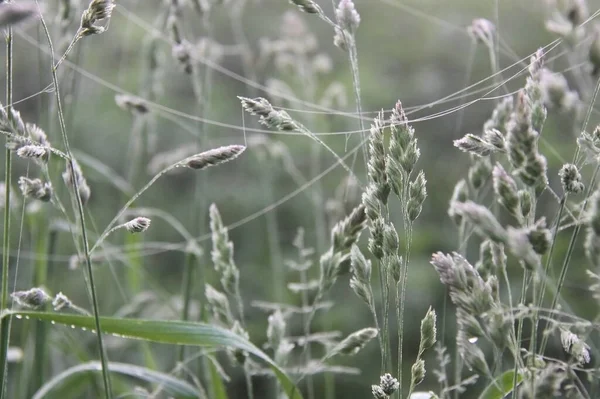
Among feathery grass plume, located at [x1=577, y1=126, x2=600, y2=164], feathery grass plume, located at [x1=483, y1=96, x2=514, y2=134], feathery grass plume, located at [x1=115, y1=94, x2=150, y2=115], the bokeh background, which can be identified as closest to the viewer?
feathery grass plume, located at [x1=577, y1=126, x2=600, y2=164]

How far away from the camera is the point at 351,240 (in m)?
0.71

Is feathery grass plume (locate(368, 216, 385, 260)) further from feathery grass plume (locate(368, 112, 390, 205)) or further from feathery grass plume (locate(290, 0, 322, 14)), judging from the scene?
feathery grass plume (locate(290, 0, 322, 14))

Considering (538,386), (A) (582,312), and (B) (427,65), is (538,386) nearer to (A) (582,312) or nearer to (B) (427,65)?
(A) (582,312)

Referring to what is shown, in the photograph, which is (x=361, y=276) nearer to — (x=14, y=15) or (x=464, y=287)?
(x=464, y=287)

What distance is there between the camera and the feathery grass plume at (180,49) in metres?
0.96

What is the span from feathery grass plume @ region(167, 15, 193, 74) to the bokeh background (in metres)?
0.10

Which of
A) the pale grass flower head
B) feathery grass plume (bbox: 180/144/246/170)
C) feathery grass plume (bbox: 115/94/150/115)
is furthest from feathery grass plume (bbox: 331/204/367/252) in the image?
feathery grass plume (bbox: 115/94/150/115)

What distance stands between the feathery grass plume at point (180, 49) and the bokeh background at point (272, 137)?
0.32 feet

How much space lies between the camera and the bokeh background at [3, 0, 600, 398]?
1406mm

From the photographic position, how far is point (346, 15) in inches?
28.7

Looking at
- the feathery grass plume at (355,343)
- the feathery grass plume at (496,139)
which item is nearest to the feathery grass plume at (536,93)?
the feathery grass plume at (496,139)

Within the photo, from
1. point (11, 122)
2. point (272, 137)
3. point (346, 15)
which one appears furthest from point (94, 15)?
point (272, 137)

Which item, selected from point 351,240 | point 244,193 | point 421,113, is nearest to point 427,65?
point 421,113

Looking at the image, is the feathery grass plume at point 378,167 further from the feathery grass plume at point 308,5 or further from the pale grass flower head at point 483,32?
the pale grass flower head at point 483,32
